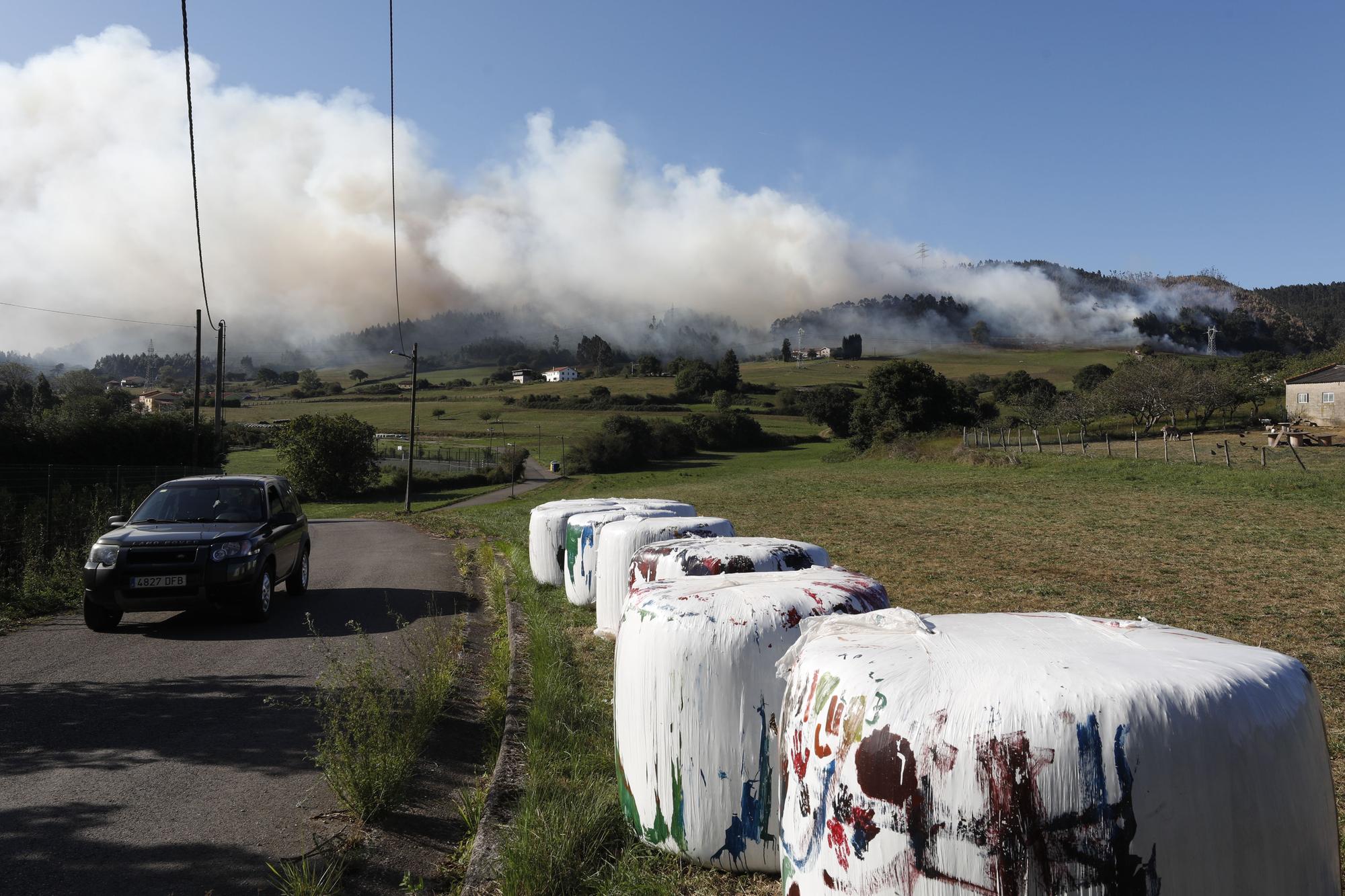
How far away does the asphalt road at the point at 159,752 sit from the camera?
4109mm

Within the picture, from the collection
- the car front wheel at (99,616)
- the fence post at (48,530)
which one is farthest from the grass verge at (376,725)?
the fence post at (48,530)

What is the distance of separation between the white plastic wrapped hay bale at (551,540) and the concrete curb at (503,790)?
4.28 metres

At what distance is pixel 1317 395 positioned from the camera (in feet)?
208

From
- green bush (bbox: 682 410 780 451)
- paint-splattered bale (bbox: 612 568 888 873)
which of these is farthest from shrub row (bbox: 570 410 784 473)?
paint-splattered bale (bbox: 612 568 888 873)

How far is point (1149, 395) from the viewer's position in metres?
63.5

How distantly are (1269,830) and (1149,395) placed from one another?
69.9 meters

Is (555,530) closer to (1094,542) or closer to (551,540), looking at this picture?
(551,540)

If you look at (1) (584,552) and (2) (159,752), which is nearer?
(2) (159,752)

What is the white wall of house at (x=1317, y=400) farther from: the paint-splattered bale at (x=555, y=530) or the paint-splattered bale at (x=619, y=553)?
the paint-splattered bale at (x=619, y=553)

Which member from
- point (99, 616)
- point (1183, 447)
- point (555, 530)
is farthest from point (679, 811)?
point (1183, 447)

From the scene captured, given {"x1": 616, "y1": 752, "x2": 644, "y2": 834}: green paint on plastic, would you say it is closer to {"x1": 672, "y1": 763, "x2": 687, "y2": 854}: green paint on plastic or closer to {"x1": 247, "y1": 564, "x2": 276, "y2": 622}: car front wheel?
{"x1": 672, "y1": 763, "x2": 687, "y2": 854}: green paint on plastic

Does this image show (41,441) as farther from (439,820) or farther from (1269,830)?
(1269,830)

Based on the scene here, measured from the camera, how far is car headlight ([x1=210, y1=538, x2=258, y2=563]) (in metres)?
9.69

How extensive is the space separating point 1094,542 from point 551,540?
10.3 metres
